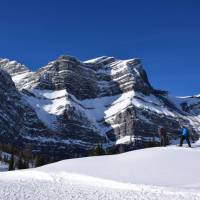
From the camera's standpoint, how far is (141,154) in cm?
3331

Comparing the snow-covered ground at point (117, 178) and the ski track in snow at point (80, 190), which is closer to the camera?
the ski track in snow at point (80, 190)

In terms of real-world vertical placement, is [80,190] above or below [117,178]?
below

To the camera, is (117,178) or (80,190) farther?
(117,178)

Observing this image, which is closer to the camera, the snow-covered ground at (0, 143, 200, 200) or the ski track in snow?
the ski track in snow

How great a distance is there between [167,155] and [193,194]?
36.0 ft

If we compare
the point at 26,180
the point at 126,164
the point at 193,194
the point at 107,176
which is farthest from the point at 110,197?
the point at 126,164

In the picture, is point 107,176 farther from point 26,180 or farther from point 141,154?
point 141,154

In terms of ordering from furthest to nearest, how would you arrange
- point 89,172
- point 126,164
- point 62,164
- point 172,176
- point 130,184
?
point 62,164 < point 126,164 < point 89,172 < point 172,176 < point 130,184

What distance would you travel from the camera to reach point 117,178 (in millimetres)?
26094

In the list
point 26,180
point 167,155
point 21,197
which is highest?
point 167,155

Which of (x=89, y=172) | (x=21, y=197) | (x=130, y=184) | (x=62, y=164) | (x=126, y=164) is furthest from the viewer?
(x=62, y=164)

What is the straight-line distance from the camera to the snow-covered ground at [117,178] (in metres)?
21.4

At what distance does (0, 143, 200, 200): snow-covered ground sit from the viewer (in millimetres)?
21375

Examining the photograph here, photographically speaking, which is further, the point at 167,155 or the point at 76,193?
the point at 167,155
